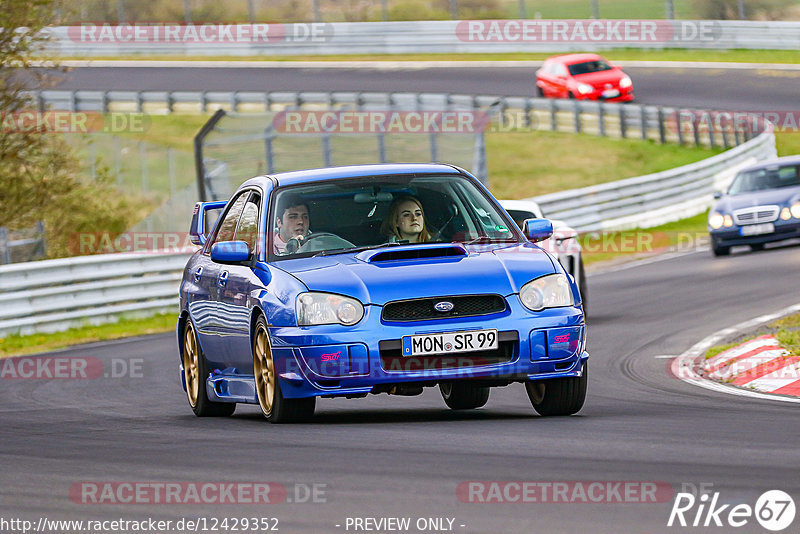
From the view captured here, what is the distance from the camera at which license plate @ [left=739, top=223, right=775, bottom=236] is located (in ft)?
79.3

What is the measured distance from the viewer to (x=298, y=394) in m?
8.59

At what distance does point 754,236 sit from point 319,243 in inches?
640

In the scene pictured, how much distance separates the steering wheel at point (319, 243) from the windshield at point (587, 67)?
1502 inches

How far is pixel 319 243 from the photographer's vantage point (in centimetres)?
927

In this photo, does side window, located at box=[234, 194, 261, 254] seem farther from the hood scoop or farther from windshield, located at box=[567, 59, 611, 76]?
windshield, located at box=[567, 59, 611, 76]

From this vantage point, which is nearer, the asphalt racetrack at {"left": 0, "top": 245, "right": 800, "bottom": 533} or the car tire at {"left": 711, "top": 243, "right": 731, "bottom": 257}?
the asphalt racetrack at {"left": 0, "top": 245, "right": 800, "bottom": 533}

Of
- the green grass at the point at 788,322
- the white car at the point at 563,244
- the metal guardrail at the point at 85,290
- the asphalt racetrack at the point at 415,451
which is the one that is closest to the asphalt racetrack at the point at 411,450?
the asphalt racetrack at the point at 415,451

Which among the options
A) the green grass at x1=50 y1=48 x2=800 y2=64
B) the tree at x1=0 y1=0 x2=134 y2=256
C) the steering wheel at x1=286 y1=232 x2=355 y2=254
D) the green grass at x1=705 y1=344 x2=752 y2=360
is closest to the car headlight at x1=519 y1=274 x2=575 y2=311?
the steering wheel at x1=286 y1=232 x2=355 y2=254

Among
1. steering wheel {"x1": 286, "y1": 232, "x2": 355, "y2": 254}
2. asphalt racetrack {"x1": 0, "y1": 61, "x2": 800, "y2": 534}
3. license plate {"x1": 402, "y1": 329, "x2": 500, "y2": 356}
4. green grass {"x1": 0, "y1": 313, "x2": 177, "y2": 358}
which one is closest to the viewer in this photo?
asphalt racetrack {"x1": 0, "y1": 61, "x2": 800, "y2": 534}

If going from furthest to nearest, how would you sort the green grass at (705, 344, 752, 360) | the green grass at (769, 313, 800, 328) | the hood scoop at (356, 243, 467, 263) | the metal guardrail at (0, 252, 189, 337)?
the metal guardrail at (0, 252, 189, 337)
the green grass at (769, 313, 800, 328)
the green grass at (705, 344, 752, 360)
the hood scoop at (356, 243, 467, 263)

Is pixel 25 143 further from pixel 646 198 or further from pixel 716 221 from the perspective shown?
pixel 646 198

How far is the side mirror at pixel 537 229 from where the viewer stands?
9570mm

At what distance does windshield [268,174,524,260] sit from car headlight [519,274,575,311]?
77 centimetres

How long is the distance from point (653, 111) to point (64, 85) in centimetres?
2360
